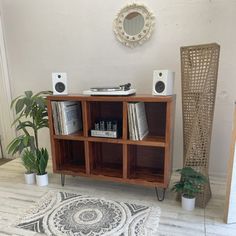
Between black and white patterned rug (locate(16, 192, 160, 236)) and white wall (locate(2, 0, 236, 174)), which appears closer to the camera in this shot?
black and white patterned rug (locate(16, 192, 160, 236))

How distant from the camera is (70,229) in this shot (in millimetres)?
1477

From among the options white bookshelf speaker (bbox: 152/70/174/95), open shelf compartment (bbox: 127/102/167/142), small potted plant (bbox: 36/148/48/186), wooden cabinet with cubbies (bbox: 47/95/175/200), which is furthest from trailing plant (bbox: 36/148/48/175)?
white bookshelf speaker (bbox: 152/70/174/95)

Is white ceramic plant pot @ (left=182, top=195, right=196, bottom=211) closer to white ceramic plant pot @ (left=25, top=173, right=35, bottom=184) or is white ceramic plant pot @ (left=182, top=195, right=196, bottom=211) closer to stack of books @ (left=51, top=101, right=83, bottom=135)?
stack of books @ (left=51, top=101, right=83, bottom=135)

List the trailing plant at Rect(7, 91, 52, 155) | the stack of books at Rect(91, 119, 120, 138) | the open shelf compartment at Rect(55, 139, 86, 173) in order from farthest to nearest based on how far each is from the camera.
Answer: the open shelf compartment at Rect(55, 139, 86, 173)
the trailing plant at Rect(7, 91, 52, 155)
the stack of books at Rect(91, 119, 120, 138)

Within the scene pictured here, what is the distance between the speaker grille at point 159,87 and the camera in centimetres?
167

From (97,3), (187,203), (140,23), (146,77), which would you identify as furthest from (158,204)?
(97,3)

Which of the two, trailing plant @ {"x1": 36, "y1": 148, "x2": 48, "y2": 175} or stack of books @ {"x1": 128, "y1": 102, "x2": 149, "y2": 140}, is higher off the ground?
stack of books @ {"x1": 128, "y1": 102, "x2": 149, "y2": 140}

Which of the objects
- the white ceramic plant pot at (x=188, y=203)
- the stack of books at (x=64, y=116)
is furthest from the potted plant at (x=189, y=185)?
the stack of books at (x=64, y=116)

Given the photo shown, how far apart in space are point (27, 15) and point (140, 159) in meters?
2.06

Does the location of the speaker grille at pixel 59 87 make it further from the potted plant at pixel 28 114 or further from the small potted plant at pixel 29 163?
the small potted plant at pixel 29 163

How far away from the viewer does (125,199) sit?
1.84 meters

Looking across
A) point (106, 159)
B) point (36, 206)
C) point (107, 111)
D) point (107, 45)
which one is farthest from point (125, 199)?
point (107, 45)

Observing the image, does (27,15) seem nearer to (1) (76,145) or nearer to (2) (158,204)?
(1) (76,145)

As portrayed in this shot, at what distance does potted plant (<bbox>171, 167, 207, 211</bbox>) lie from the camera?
162cm
